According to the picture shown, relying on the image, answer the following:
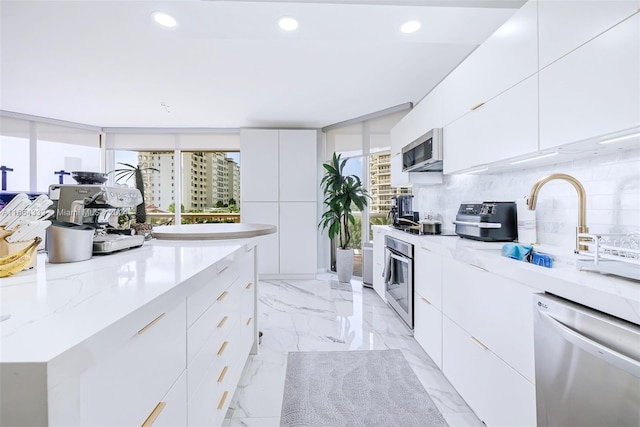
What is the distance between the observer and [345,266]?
14.3 feet

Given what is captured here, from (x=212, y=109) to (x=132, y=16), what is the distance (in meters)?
2.01

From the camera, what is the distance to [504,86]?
158 cm

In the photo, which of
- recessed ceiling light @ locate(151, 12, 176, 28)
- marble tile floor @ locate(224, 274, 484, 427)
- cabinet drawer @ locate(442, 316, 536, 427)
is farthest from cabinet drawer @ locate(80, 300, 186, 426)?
recessed ceiling light @ locate(151, 12, 176, 28)

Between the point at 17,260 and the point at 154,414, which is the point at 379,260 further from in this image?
the point at 17,260

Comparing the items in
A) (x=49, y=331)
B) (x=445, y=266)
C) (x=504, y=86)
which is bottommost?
(x=445, y=266)

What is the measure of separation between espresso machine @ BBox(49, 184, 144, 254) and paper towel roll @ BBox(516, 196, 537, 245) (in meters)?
2.19

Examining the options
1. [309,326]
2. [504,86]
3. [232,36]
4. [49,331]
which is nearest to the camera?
[49,331]

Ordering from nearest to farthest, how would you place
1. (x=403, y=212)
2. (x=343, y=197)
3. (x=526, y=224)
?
(x=526, y=224), (x=403, y=212), (x=343, y=197)

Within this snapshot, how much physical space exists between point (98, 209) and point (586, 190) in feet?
7.93

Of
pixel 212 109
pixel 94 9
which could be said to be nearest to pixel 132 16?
pixel 94 9

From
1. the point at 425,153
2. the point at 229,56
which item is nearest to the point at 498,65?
the point at 425,153

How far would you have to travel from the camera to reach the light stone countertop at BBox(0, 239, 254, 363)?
1.40 ft

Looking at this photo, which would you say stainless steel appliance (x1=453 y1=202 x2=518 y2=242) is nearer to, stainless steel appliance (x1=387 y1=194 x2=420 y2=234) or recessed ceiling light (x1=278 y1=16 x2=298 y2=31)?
stainless steel appliance (x1=387 y1=194 x2=420 y2=234)

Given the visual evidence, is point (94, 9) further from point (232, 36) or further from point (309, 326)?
point (309, 326)
